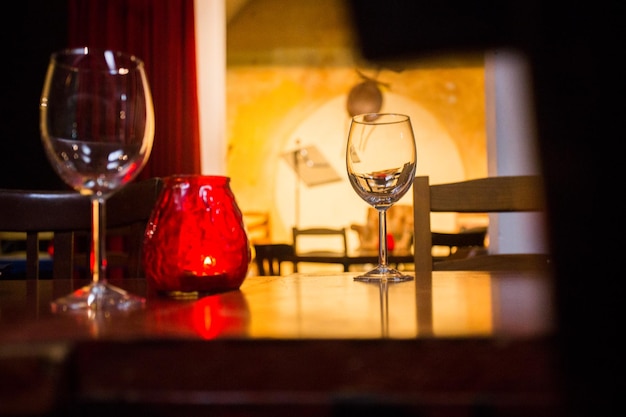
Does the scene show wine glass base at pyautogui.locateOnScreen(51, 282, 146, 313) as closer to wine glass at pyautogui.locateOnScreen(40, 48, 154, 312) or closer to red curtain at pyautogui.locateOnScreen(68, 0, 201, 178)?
wine glass at pyautogui.locateOnScreen(40, 48, 154, 312)

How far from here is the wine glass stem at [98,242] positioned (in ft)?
1.60

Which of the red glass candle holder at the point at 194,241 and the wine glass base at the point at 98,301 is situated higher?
the red glass candle holder at the point at 194,241

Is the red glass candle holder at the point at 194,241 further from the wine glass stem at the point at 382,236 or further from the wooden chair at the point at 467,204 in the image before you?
the wooden chair at the point at 467,204

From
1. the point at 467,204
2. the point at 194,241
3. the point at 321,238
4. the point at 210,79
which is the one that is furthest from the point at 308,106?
the point at 194,241

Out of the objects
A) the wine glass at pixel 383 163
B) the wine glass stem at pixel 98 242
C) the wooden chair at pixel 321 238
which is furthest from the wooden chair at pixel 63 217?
the wooden chair at pixel 321 238

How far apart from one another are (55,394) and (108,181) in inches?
9.4

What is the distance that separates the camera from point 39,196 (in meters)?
1.04

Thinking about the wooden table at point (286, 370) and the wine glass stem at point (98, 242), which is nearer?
the wooden table at point (286, 370)

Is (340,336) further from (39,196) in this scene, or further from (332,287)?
(39,196)

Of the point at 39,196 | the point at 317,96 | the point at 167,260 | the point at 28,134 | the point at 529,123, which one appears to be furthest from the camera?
the point at 317,96

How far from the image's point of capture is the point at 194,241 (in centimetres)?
55

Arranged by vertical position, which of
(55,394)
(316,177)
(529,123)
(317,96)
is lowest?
(55,394)

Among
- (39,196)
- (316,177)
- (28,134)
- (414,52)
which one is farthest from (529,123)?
(316,177)

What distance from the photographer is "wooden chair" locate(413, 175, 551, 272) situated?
107 centimetres
